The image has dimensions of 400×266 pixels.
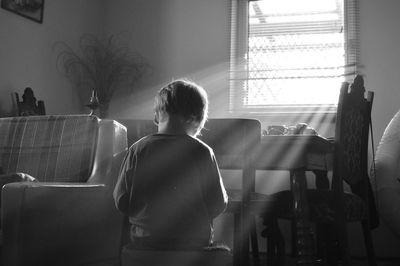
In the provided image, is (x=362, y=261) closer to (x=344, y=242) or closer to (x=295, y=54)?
(x=344, y=242)

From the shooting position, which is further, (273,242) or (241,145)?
(273,242)

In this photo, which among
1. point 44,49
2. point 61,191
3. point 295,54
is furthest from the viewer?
point 295,54

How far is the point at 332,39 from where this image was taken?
11.7ft

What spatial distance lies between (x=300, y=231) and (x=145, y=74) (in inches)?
85.7

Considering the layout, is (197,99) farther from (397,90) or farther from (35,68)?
(397,90)

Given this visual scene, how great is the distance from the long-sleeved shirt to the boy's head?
81 mm

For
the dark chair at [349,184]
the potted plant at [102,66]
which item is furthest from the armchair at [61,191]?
the potted plant at [102,66]

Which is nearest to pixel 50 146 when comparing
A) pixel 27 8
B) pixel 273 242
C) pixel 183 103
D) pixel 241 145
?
pixel 241 145

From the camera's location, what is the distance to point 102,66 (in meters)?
3.80

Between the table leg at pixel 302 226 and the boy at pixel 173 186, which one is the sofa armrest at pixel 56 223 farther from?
the table leg at pixel 302 226

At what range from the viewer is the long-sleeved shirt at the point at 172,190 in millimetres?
1514

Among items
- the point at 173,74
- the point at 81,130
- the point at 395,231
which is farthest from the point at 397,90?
the point at 81,130

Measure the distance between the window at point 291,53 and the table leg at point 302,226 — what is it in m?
1.39

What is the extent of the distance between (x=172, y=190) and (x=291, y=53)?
2.36 metres
